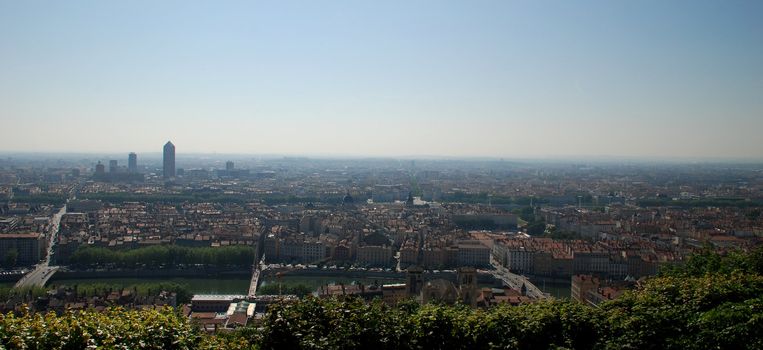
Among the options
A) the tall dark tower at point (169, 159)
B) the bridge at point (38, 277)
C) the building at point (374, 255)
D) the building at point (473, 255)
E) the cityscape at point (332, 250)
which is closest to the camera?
the cityscape at point (332, 250)

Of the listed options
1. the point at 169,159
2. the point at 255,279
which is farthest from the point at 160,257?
the point at 169,159

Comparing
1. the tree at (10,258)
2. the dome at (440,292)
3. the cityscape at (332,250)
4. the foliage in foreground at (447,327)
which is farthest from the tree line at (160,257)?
the foliage in foreground at (447,327)

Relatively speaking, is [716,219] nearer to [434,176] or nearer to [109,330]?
[109,330]

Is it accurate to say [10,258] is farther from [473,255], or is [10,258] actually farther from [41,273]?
[473,255]

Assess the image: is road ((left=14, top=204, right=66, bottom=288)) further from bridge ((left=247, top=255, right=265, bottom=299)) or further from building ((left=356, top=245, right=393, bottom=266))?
building ((left=356, top=245, right=393, bottom=266))

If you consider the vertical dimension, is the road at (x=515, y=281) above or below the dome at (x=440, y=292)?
below

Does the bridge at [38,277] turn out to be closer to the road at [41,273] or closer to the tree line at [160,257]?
the road at [41,273]
